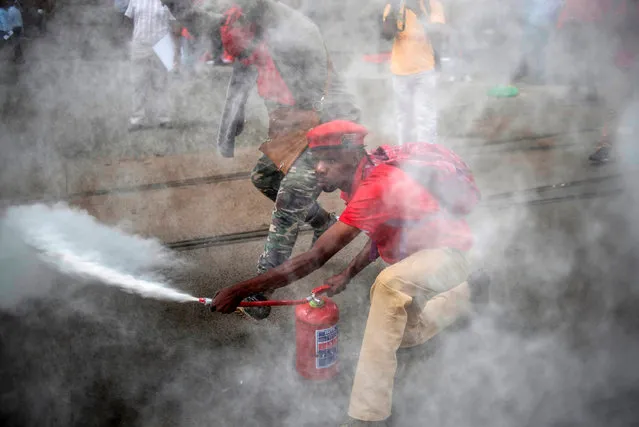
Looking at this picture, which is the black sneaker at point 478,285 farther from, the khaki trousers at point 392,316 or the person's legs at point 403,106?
the person's legs at point 403,106

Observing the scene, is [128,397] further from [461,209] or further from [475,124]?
[475,124]

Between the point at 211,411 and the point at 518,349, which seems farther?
the point at 518,349

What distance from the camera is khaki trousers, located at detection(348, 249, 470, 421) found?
2277 mm

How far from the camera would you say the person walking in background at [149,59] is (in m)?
5.71

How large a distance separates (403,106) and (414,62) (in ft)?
1.38

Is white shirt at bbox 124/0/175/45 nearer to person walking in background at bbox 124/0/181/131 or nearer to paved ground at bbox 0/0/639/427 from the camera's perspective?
person walking in background at bbox 124/0/181/131

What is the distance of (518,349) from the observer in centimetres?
288

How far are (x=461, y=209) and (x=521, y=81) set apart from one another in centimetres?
239

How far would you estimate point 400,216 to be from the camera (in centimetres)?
236

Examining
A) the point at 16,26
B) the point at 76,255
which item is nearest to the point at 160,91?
the point at 16,26

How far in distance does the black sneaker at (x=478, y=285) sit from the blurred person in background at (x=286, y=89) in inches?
35.6

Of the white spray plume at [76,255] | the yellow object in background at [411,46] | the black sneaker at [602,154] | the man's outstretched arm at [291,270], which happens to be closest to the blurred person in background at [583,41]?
the yellow object in background at [411,46]

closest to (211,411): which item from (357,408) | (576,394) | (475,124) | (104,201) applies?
(357,408)

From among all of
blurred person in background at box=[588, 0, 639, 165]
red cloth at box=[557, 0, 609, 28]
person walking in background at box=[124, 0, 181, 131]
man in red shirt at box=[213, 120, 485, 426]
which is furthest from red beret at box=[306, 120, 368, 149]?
person walking in background at box=[124, 0, 181, 131]
